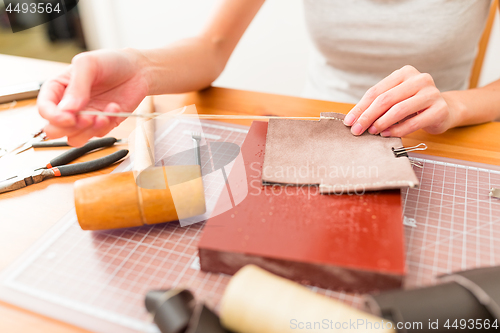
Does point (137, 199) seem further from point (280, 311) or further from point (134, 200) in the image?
point (280, 311)

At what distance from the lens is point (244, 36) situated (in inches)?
84.7

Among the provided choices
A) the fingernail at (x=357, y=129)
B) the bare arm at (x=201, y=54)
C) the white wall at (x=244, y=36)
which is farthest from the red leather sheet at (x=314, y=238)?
the white wall at (x=244, y=36)

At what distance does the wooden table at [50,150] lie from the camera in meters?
0.53

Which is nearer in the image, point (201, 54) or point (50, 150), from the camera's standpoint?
point (50, 150)

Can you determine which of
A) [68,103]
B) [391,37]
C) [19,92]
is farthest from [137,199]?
[391,37]

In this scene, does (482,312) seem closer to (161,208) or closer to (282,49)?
(161,208)

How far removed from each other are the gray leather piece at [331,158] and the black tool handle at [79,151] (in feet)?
1.18

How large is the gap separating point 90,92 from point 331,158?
45cm

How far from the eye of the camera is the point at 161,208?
0.53 meters

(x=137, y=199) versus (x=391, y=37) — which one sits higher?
(x=391, y=37)

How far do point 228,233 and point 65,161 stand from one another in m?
0.44

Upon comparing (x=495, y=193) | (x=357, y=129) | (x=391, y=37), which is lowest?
(x=495, y=193)

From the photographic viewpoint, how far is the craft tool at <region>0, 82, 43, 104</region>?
37.1 inches

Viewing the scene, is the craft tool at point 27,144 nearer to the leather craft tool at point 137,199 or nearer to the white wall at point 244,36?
the leather craft tool at point 137,199
